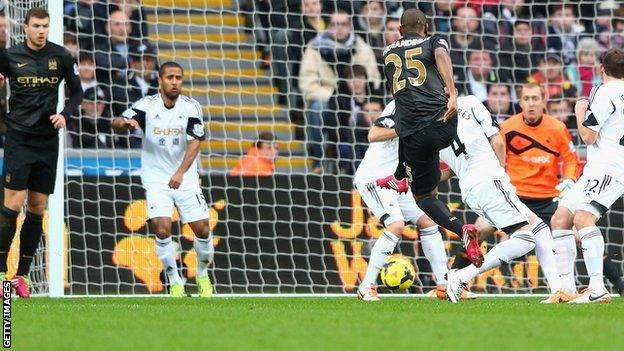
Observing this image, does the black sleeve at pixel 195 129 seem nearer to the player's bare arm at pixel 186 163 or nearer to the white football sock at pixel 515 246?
the player's bare arm at pixel 186 163

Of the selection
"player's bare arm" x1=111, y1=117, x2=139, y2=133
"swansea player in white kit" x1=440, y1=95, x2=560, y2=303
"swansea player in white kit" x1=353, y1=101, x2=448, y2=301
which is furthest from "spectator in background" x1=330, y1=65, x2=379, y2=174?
"swansea player in white kit" x1=440, y1=95, x2=560, y2=303

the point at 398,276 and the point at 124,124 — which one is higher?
the point at 124,124

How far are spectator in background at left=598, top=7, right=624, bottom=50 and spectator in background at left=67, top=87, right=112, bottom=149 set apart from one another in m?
6.25

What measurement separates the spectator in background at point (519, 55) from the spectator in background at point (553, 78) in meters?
0.13

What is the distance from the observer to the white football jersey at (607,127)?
410 inches

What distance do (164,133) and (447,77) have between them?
3.65m

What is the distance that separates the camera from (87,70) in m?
15.4

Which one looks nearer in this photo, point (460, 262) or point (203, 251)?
point (460, 262)

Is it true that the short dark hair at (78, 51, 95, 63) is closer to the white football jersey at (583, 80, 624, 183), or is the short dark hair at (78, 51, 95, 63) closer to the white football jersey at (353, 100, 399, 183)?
the white football jersey at (353, 100, 399, 183)

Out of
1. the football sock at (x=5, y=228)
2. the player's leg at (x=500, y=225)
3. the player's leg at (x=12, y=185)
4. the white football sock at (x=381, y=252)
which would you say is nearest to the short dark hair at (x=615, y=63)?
the player's leg at (x=500, y=225)

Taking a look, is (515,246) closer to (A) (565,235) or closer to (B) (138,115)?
(A) (565,235)

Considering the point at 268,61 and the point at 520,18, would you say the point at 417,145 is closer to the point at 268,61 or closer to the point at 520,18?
the point at 268,61

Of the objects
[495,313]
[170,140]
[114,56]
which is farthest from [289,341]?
[114,56]

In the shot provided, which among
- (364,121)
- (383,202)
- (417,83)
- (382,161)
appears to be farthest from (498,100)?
(417,83)
